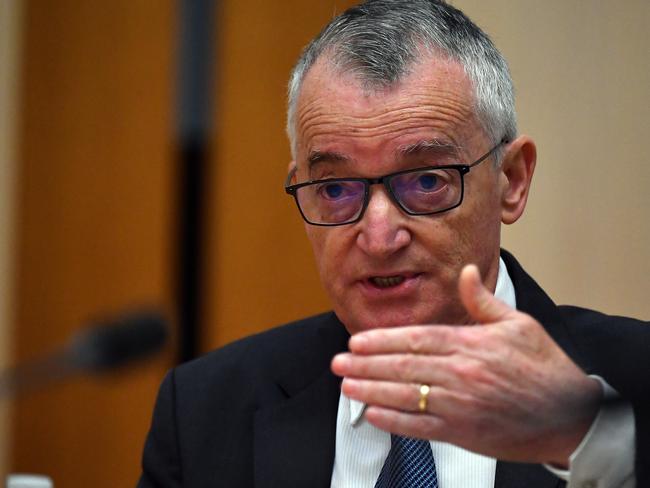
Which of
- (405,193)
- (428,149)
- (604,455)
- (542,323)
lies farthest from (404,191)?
(604,455)

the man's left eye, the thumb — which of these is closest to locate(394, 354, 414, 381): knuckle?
the thumb

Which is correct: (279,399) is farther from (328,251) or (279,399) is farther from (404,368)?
(404,368)

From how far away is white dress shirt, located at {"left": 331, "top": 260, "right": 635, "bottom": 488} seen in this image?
162cm

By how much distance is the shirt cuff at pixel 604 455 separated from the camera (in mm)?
1595

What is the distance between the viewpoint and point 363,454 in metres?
2.22

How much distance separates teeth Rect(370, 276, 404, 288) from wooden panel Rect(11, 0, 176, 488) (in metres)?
1.94

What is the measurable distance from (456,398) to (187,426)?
105cm

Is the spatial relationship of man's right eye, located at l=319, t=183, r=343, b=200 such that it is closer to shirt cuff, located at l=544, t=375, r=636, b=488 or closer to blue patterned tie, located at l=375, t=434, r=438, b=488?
blue patterned tie, located at l=375, t=434, r=438, b=488

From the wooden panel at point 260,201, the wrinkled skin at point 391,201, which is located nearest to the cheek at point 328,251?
the wrinkled skin at point 391,201

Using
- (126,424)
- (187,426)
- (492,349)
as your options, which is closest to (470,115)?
(492,349)

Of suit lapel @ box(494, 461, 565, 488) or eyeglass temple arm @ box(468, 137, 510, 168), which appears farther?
eyeglass temple arm @ box(468, 137, 510, 168)

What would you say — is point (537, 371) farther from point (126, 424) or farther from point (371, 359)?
point (126, 424)

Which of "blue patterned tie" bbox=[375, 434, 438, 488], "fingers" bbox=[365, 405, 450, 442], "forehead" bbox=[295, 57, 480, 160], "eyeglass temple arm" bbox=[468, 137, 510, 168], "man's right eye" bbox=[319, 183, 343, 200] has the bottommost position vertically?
"blue patterned tie" bbox=[375, 434, 438, 488]

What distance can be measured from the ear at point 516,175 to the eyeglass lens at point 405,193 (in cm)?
19
